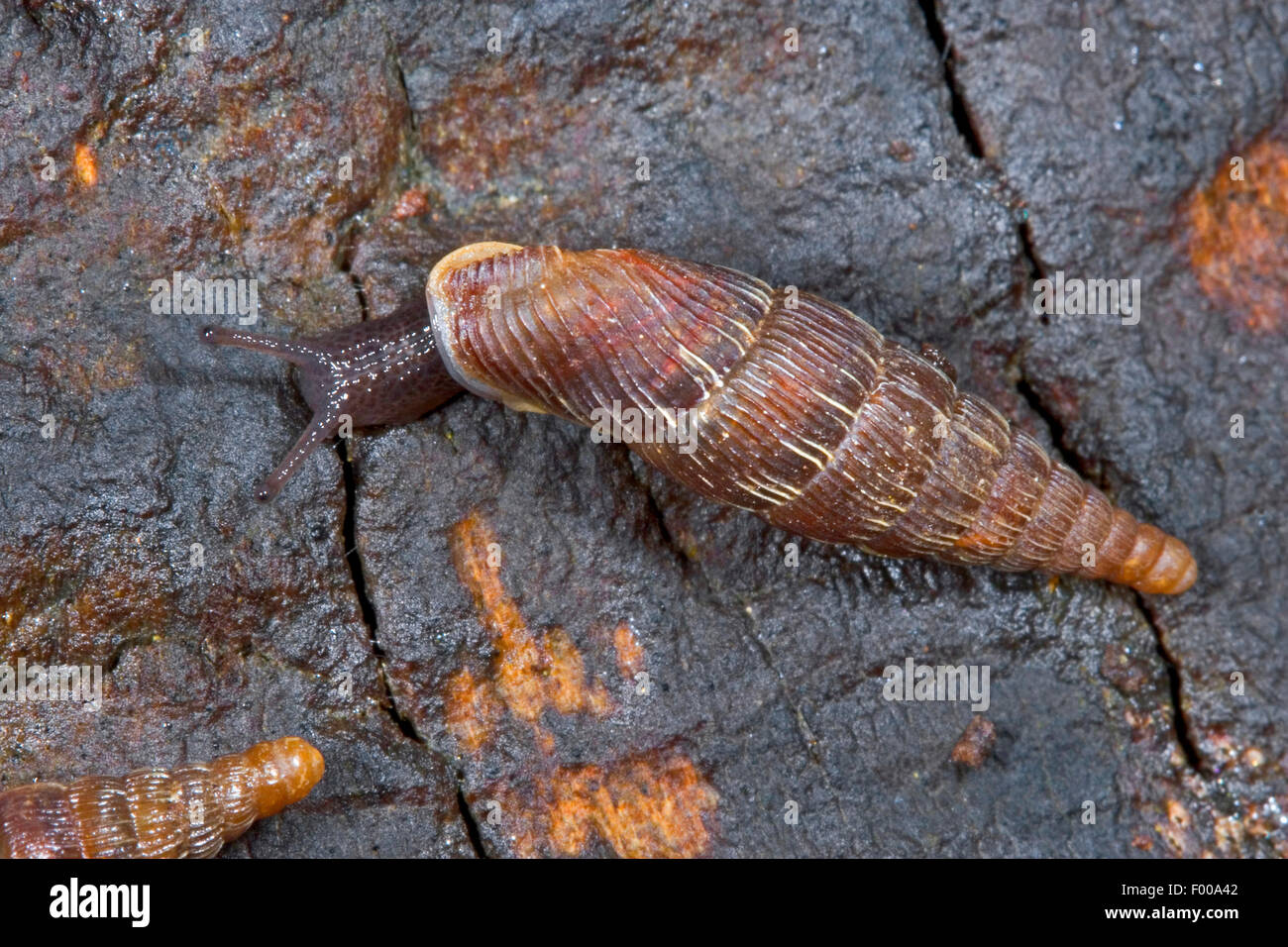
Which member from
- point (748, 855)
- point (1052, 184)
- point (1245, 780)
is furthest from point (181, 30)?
point (1245, 780)

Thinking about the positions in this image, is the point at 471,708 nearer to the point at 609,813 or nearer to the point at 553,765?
the point at 553,765

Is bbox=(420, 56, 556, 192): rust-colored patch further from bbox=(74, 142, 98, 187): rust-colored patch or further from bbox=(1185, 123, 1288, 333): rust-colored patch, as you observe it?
bbox=(1185, 123, 1288, 333): rust-colored patch

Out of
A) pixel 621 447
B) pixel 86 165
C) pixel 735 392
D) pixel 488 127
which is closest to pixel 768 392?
pixel 735 392

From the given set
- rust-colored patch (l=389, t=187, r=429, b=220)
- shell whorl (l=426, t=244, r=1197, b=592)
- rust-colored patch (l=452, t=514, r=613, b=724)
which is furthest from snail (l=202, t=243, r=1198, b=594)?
A: rust-colored patch (l=452, t=514, r=613, b=724)

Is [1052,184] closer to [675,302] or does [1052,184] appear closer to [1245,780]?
[675,302]

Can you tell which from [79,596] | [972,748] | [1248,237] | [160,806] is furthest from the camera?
[1248,237]

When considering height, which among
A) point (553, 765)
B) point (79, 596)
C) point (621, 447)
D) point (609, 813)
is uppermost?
point (621, 447)

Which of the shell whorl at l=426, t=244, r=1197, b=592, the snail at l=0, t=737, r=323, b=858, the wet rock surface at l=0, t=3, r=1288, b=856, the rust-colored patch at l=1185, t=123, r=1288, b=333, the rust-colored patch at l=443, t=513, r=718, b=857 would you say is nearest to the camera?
the snail at l=0, t=737, r=323, b=858

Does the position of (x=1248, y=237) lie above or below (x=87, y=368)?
above
